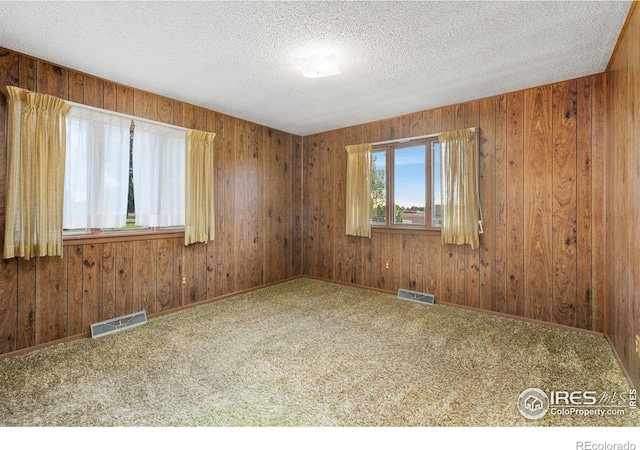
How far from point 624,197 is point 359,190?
2691 millimetres

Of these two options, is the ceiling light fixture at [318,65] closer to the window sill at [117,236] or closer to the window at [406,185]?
the window at [406,185]

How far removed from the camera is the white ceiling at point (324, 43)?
1909 mm

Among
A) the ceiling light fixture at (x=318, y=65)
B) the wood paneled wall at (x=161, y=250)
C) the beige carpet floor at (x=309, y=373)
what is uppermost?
the ceiling light fixture at (x=318, y=65)

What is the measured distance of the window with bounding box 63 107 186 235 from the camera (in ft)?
8.96

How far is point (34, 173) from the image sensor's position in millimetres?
2461

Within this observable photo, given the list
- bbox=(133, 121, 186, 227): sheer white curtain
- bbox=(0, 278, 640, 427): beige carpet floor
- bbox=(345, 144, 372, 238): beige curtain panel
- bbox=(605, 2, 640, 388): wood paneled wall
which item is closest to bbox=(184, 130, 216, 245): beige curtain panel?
bbox=(133, 121, 186, 227): sheer white curtain

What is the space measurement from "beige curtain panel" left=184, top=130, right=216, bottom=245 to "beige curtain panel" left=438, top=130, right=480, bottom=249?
270 cm

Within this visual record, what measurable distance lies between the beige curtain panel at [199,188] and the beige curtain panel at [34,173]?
1.13m

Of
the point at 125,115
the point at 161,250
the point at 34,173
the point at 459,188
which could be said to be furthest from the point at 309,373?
the point at 125,115

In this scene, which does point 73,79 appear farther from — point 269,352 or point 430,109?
point 430,109

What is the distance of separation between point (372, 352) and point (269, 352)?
81cm

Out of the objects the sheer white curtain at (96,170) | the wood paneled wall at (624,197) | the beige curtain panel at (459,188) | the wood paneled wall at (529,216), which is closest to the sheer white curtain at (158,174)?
the sheer white curtain at (96,170)

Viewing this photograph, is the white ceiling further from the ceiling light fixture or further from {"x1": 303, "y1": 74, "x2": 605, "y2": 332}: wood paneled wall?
{"x1": 303, "y1": 74, "x2": 605, "y2": 332}: wood paneled wall
